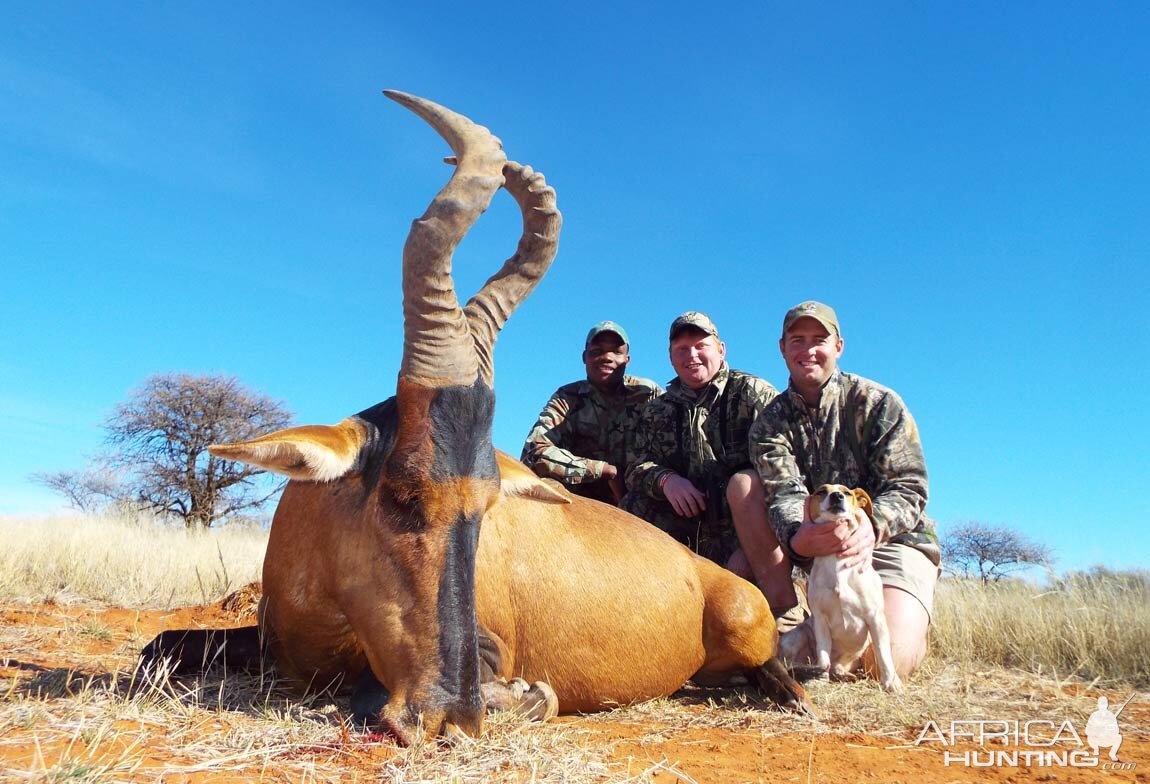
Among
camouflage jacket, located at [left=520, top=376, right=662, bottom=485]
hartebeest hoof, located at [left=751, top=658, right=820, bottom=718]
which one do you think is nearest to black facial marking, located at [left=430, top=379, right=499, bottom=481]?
hartebeest hoof, located at [left=751, top=658, right=820, bottom=718]

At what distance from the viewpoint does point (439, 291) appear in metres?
3.84

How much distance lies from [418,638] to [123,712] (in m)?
1.11

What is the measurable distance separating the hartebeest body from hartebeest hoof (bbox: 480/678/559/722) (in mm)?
19

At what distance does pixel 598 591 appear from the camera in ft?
16.5

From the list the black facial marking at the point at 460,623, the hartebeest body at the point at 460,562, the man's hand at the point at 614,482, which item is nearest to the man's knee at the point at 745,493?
the hartebeest body at the point at 460,562

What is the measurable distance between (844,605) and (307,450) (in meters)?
3.81

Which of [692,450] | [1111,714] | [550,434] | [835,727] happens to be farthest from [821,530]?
[550,434]

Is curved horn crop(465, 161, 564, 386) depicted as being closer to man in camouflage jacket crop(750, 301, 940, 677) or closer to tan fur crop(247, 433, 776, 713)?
tan fur crop(247, 433, 776, 713)

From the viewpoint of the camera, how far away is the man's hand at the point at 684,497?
7.88m

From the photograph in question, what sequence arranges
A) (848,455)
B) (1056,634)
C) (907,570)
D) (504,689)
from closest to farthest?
1. (504,689)
2. (907,570)
3. (848,455)
4. (1056,634)

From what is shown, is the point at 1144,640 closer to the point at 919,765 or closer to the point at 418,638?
the point at 919,765

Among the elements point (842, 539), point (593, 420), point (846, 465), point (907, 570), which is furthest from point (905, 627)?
point (593, 420)

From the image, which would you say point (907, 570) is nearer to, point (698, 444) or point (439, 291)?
point (698, 444)

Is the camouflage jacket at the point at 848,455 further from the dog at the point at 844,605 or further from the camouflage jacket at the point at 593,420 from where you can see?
the camouflage jacket at the point at 593,420
